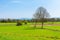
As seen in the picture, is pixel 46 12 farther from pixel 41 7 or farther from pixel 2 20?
pixel 2 20

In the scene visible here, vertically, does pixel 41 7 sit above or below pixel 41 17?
above

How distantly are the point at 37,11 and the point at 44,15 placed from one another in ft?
12.2

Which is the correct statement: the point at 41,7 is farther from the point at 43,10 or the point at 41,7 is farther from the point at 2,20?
the point at 2,20

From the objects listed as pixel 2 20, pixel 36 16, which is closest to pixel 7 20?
pixel 2 20

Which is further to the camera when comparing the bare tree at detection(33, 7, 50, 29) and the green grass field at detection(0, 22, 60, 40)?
the bare tree at detection(33, 7, 50, 29)

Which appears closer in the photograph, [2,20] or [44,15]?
[44,15]

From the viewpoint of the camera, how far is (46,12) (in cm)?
6184

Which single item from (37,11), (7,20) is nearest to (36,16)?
(37,11)

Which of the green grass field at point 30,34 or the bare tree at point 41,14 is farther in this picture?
the bare tree at point 41,14

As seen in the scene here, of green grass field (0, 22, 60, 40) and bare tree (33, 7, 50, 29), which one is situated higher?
bare tree (33, 7, 50, 29)

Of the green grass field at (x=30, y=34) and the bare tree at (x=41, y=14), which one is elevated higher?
the bare tree at (x=41, y=14)

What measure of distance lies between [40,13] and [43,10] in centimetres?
218

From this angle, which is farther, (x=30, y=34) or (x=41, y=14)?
(x=41, y=14)

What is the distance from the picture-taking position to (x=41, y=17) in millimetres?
61719
